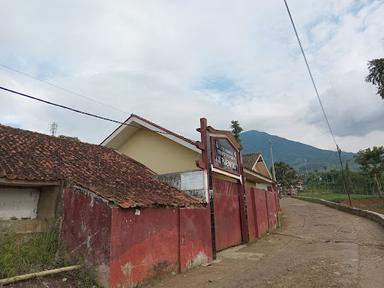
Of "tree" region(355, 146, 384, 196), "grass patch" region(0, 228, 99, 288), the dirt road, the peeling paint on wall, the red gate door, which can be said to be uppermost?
"tree" region(355, 146, 384, 196)

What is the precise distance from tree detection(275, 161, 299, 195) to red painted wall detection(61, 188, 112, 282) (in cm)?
5264

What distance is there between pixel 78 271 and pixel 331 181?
214 ft

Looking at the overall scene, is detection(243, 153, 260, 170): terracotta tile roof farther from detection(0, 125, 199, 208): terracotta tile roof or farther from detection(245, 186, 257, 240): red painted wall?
detection(0, 125, 199, 208): terracotta tile roof

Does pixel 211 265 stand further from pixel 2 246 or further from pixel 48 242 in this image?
pixel 2 246

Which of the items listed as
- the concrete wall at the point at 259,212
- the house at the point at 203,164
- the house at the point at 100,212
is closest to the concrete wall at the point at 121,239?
the house at the point at 100,212

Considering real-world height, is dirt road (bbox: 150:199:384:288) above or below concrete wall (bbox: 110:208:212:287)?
below

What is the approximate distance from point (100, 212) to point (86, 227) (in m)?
0.54

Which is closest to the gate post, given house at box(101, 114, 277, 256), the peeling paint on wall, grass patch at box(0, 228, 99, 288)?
house at box(101, 114, 277, 256)

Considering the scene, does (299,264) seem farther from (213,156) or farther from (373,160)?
(373,160)

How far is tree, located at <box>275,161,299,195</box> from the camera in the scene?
59.1 metres

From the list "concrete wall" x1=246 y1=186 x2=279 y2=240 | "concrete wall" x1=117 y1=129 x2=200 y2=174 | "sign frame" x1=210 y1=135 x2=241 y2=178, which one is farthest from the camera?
"concrete wall" x1=246 y1=186 x2=279 y2=240

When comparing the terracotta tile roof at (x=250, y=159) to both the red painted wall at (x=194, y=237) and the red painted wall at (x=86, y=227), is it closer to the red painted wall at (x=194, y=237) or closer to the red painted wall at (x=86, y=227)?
the red painted wall at (x=194, y=237)

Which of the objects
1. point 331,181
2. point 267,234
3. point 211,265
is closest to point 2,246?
point 211,265

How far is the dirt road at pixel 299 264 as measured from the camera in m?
8.07
